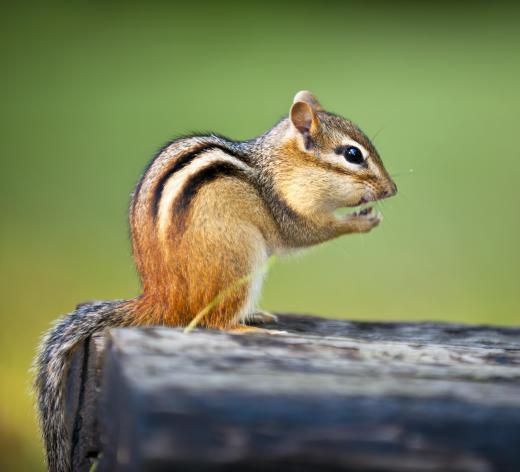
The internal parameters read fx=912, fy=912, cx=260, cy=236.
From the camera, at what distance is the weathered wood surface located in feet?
3.23

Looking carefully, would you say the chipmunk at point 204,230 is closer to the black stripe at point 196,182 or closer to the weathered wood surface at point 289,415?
the black stripe at point 196,182

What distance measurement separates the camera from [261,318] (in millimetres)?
2408

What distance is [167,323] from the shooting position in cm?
212

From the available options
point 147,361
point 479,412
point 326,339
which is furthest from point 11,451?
point 479,412

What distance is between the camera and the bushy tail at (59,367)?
1.79m

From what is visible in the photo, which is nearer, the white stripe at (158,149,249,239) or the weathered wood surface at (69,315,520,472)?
the weathered wood surface at (69,315,520,472)

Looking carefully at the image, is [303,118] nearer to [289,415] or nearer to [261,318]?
[261,318]

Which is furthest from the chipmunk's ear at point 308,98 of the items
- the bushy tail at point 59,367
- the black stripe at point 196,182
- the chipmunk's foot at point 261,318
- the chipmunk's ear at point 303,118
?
the bushy tail at point 59,367

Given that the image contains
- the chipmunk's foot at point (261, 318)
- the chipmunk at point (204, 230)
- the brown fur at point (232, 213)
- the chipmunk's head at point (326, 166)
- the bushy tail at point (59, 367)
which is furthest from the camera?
the chipmunk's head at point (326, 166)

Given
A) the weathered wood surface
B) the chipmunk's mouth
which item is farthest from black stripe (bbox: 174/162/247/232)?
the weathered wood surface

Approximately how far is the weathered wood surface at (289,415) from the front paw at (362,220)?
1547 mm

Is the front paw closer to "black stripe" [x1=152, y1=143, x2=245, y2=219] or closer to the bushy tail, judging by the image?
"black stripe" [x1=152, y1=143, x2=245, y2=219]

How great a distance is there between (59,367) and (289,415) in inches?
37.5

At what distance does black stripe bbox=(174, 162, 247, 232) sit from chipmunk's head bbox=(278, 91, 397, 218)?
36 cm
